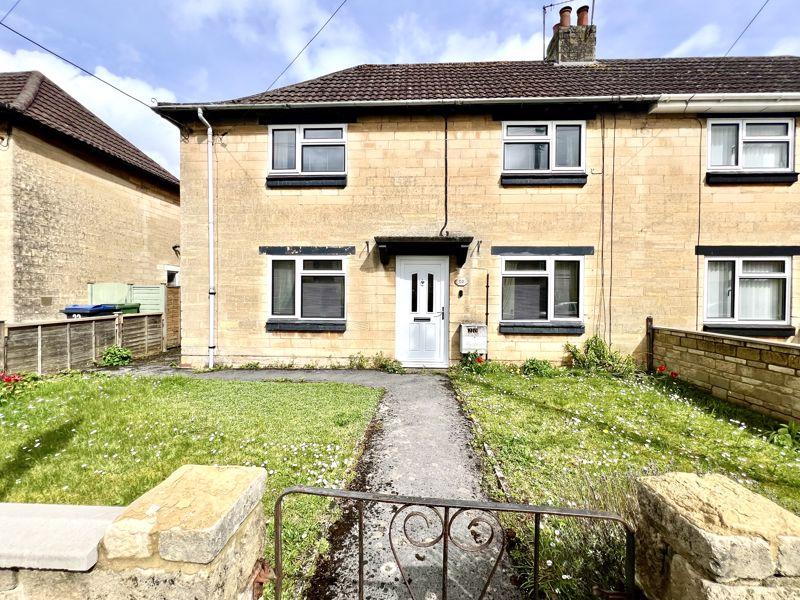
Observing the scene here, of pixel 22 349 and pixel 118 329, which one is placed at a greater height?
pixel 118 329

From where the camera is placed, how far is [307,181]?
764 centimetres

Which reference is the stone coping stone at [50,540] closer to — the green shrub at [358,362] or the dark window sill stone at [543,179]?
the green shrub at [358,362]

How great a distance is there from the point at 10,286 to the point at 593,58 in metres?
15.7

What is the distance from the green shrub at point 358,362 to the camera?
7.62 meters

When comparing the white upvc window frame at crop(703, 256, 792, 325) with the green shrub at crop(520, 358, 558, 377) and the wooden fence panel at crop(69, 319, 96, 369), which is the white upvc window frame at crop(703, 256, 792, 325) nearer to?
the green shrub at crop(520, 358, 558, 377)

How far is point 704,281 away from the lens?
24.0 ft

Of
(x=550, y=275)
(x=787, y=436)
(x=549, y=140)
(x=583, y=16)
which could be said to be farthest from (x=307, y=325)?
(x=583, y=16)

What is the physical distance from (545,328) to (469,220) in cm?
287

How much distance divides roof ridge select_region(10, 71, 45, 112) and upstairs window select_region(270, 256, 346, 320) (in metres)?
7.22

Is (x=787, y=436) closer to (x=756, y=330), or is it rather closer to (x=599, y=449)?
(x=599, y=449)

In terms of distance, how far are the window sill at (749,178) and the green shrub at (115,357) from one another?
1357cm

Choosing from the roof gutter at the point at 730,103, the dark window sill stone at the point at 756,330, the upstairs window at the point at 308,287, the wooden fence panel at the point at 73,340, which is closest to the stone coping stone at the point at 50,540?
the upstairs window at the point at 308,287

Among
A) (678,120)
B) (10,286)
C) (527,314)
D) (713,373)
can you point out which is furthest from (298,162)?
(713,373)

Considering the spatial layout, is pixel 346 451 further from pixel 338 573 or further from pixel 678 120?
pixel 678 120
